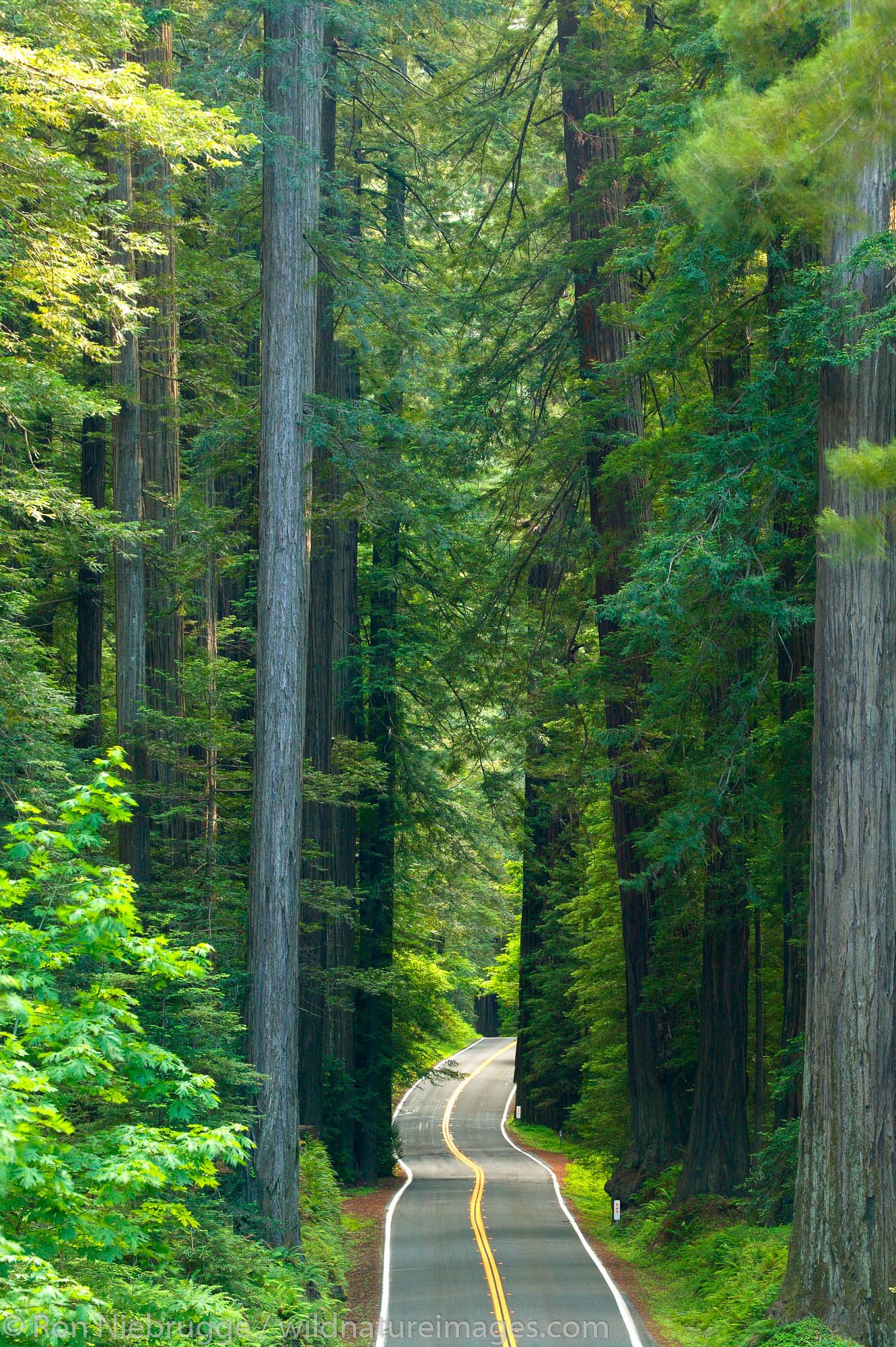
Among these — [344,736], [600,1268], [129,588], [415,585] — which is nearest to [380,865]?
[344,736]

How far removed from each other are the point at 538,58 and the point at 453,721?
16.4 m

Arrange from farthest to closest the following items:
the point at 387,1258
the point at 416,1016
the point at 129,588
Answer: the point at 416,1016 < the point at 387,1258 < the point at 129,588

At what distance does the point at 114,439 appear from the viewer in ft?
48.1

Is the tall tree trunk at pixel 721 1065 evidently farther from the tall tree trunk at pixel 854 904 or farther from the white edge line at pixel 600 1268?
the tall tree trunk at pixel 854 904

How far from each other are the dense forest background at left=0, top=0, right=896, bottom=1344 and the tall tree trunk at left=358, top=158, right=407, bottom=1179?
13 cm

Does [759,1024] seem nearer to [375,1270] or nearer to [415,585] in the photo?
[375,1270]

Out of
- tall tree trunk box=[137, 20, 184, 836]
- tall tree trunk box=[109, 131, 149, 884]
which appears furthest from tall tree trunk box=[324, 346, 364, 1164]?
tall tree trunk box=[109, 131, 149, 884]

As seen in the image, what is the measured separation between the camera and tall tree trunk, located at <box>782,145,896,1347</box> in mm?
8898

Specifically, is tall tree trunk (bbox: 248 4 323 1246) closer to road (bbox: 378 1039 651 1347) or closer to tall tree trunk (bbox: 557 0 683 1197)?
road (bbox: 378 1039 651 1347)

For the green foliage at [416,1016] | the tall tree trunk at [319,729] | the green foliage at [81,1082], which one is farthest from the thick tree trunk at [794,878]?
the green foliage at [416,1016]

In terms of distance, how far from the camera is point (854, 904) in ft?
30.5

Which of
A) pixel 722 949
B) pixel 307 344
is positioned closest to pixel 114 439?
pixel 307 344

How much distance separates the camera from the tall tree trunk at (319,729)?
57.5ft

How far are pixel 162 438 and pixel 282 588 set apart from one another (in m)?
4.63
